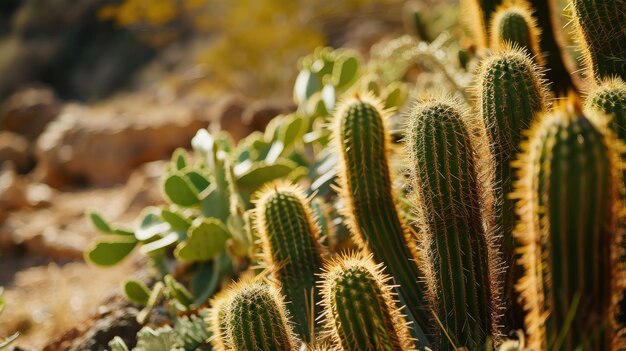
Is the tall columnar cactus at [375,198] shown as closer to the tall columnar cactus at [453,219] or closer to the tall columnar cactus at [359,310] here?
the tall columnar cactus at [453,219]

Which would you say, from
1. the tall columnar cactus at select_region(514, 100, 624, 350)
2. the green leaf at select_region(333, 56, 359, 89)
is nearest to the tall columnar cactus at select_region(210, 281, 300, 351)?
the tall columnar cactus at select_region(514, 100, 624, 350)

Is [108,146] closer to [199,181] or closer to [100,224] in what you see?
[100,224]

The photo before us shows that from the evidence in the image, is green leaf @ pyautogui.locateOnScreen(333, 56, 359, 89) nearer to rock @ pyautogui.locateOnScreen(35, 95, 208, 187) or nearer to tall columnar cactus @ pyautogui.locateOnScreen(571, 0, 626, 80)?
tall columnar cactus @ pyautogui.locateOnScreen(571, 0, 626, 80)

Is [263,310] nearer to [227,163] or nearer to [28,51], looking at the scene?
[227,163]

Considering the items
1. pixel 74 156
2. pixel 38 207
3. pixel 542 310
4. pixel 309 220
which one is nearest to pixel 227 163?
pixel 309 220

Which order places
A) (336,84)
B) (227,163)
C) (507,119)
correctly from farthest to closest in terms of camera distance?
(336,84)
(227,163)
(507,119)

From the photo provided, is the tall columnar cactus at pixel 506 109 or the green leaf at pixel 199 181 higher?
the green leaf at pixel 199 181

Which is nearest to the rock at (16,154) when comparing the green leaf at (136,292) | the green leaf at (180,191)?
the green leaf at (180,191)

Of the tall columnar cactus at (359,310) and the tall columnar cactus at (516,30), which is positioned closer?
the tall columnar cactus at (359,310)
